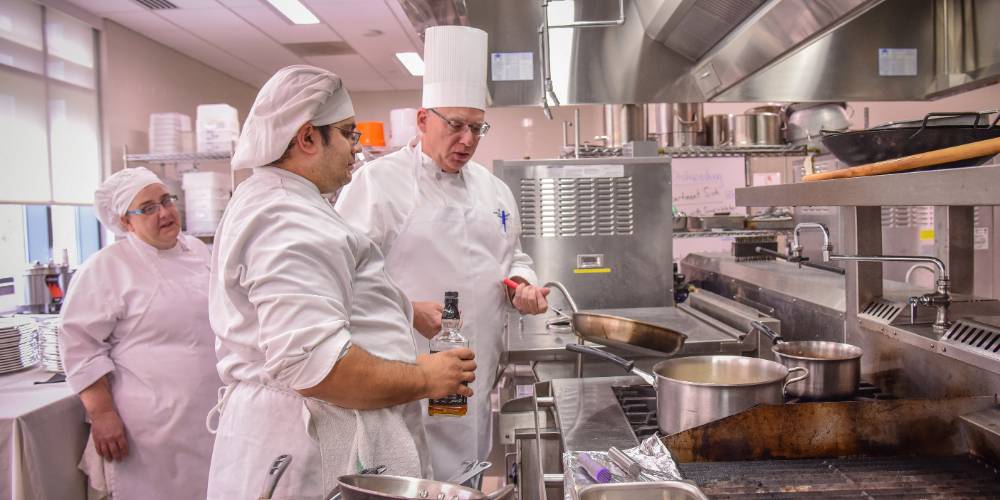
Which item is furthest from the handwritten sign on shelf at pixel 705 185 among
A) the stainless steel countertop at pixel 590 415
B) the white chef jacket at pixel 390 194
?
the stainless steel countertop at pixel 590 415

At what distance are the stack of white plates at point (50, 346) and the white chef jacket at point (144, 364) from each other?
0.54 m

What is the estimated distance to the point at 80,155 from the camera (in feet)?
16.7

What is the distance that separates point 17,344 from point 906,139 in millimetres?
3371

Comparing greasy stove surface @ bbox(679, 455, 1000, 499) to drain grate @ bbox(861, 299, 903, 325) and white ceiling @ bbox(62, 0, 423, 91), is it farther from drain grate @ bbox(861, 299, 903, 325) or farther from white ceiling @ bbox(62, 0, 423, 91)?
white ceiling @ bbox(62, 0, 423, 91)

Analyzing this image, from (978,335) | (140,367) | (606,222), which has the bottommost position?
(140,367)

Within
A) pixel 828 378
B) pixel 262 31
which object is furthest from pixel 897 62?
pixel 262 31

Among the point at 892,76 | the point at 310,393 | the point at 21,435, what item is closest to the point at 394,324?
the point at 310,393

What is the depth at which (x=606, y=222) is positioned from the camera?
3.02 m

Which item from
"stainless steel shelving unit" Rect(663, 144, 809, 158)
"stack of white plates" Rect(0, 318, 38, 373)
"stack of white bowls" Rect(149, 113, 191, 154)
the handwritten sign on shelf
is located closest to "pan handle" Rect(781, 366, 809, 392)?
"stainless steel shelving unit" Rect(663, 144, 809, 158)

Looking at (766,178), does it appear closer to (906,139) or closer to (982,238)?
(982,238)

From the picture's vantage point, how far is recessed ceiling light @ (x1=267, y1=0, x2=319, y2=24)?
16.4ft

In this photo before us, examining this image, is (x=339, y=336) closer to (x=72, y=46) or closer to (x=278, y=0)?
(x=278, y=0)

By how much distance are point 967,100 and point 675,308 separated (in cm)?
322

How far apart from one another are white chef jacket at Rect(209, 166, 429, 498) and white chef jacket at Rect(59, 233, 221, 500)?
1.33 metres
